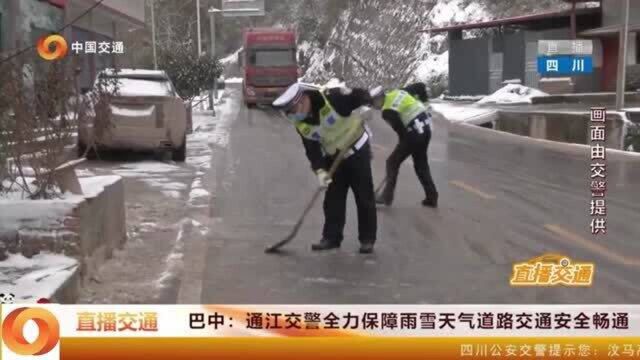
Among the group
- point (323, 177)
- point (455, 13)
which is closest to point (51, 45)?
point (323, 177)

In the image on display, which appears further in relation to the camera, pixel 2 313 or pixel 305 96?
pixel 305 96

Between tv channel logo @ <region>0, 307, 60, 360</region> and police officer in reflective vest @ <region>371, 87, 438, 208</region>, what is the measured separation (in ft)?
17.0

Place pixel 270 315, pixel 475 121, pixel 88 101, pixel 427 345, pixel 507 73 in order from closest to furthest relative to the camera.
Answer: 1. pixel 427 345
2. pixel 270 315
3. pixel 88 101
4. pixel 475 121
5. pixel 507 73

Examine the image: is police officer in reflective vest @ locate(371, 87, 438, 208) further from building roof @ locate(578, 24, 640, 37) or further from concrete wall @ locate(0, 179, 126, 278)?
building roof @ locate(578, 24, 640, 37)

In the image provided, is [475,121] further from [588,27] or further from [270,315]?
[270,315]

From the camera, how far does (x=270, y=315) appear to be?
12.2 feet

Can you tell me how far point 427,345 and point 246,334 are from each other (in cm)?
78

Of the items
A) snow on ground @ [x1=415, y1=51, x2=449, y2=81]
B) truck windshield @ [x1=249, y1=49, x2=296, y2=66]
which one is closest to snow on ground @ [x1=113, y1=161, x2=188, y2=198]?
truck windshield @ [x1=249, y1=49, x2=296, y2=66]

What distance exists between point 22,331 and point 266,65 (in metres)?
27.0

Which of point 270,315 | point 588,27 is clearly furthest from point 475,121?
point 270,315

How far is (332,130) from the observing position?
605cm

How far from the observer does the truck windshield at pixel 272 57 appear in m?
30.0

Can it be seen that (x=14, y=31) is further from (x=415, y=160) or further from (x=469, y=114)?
(x=469, y=114)

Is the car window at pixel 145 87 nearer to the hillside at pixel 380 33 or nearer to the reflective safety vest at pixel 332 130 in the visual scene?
the reflective safety vest at pixel 332 130
